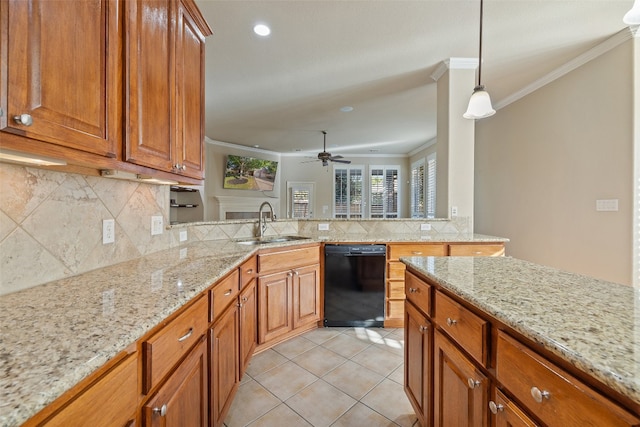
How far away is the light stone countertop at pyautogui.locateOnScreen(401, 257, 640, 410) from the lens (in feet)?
1.65

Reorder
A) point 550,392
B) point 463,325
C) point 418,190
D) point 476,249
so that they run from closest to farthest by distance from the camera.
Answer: point 550,392 → point 463,325 → point 476,249 → point 418,190

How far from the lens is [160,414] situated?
29.9 inches

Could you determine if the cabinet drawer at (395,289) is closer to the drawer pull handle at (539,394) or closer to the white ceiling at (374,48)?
the drawer pull handle at (539,394)

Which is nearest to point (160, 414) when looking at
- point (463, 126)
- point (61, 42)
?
point (61, 42)

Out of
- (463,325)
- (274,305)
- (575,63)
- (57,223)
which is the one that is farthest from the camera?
(575,63)

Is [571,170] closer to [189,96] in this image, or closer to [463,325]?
[463,325]

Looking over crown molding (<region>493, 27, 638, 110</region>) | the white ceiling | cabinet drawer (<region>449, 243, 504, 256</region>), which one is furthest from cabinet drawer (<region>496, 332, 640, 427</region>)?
crown molding (<region>493, 27, 638, 110</region>)

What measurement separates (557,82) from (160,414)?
14.1 feet

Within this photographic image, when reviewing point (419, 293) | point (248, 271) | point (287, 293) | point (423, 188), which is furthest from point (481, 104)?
point (423, 188)

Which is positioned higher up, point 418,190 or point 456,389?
point 418,190

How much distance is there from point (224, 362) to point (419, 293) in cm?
104

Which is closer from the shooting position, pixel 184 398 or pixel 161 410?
pixel 161 410

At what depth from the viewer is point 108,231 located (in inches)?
52.9

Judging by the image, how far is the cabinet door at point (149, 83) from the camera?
1027 mm
